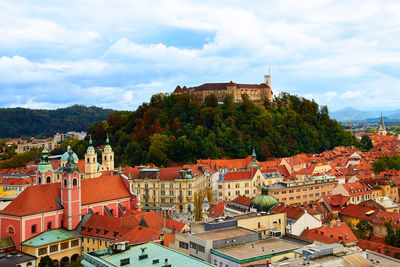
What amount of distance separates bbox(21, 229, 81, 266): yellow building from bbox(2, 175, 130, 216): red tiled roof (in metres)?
2.69

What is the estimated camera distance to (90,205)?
4769 centimetres

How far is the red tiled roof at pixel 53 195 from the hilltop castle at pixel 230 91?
65248 mm

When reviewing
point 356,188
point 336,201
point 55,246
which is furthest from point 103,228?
point 356,188

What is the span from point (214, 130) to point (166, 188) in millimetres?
35190

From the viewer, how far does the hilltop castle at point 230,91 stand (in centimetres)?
11594

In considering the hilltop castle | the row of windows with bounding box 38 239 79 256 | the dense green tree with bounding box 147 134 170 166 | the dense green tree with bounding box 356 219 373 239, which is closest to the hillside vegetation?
the dense green tree with bounding box 147 134 170 166

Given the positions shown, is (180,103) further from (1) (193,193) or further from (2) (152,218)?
(2) (152,218)

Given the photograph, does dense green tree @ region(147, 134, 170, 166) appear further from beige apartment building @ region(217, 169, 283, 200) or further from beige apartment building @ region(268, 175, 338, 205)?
beige apartment building @ region(268, 175, 338, 205)

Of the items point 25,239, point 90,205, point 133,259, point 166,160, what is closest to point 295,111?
point 166,160

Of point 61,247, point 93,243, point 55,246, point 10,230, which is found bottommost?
point 61,247

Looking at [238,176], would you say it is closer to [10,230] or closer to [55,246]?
[55,246]

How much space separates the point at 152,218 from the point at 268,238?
15.4 m

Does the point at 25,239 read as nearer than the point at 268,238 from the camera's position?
No

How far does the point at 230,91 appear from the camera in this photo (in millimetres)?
115688
